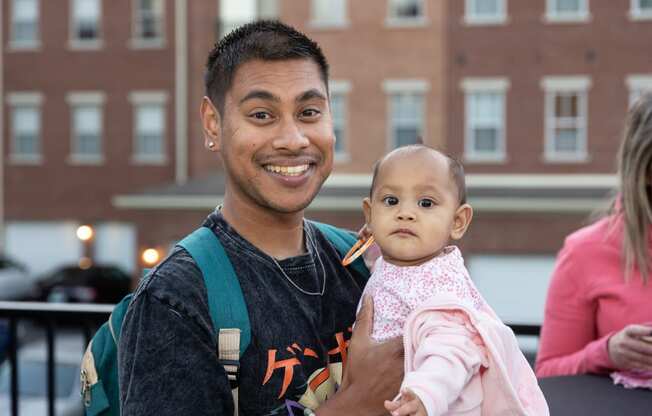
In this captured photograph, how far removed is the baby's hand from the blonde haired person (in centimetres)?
120

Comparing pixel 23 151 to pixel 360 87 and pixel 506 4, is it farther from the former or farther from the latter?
pixel 506 4

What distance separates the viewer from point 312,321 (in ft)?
6.93

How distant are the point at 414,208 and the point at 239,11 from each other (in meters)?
23.1

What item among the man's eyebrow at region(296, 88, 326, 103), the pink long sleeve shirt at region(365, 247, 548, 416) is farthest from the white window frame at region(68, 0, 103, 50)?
the pink long sleeve shirt at region(365, 247, 548, 416)

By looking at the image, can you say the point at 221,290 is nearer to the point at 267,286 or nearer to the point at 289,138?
the point at 267,286

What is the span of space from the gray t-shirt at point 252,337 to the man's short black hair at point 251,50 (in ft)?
1.18

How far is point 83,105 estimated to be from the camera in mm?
25531

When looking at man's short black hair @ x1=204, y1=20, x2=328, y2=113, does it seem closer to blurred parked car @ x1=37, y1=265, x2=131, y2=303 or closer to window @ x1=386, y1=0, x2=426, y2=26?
blurred parked car @ x1=37, y1=265, x2=131, y2=303

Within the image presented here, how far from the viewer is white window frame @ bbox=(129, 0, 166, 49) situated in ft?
81.2

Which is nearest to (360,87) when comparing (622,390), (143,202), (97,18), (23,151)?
(143,202)

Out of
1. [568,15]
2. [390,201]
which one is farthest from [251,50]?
[568,15]

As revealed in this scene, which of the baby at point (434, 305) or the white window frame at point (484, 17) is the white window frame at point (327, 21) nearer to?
the white window frame at point (484, 17)

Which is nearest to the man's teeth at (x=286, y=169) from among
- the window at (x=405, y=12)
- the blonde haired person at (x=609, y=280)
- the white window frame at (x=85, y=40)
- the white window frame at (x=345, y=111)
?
the blonde haired person at (x=609, y=280)

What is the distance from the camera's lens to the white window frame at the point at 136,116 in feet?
80.7
